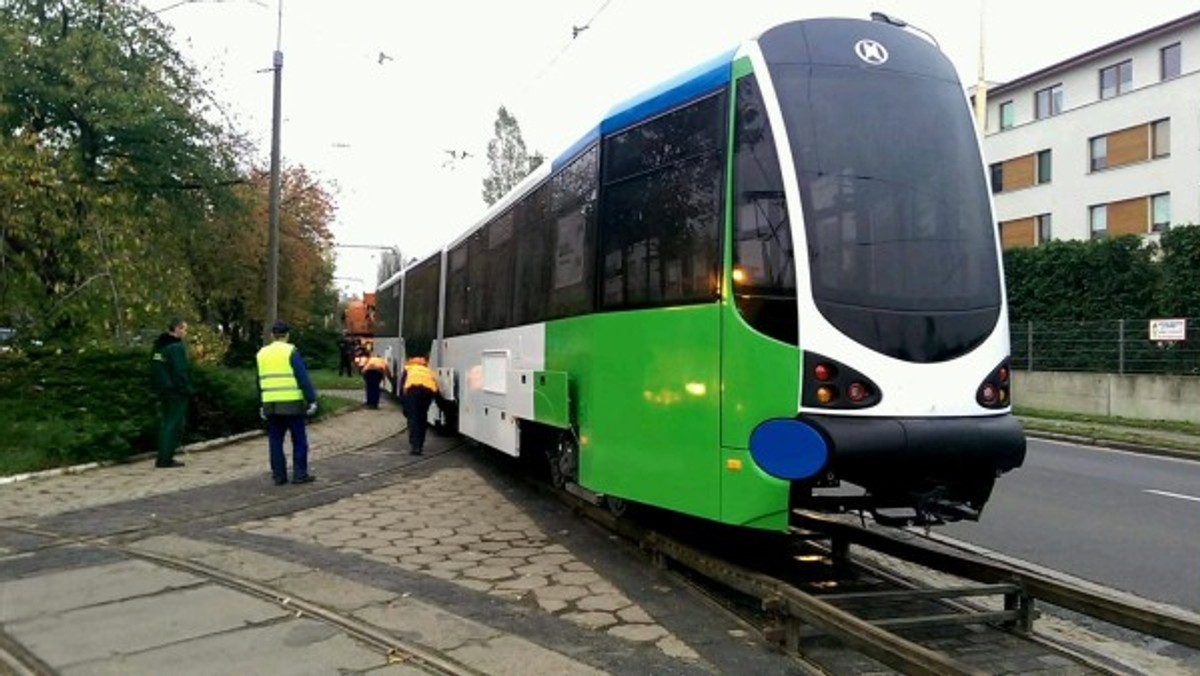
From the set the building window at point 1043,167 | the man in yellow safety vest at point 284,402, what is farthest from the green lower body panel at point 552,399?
the building window at point 1043,167

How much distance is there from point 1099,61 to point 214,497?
39.5 m

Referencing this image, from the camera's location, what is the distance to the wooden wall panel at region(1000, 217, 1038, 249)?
41531 mm

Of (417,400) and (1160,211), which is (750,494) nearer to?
(417,400)

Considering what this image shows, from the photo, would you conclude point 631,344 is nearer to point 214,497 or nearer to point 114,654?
point 114,654

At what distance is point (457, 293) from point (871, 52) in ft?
27.2

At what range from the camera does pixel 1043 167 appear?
41.1 metres

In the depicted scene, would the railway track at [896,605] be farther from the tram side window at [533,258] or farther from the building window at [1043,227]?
the building window at [1043,227]

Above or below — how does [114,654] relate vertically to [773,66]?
below

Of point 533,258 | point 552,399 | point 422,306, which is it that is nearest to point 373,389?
point 422,306

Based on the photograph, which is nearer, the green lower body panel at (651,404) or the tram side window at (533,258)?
the green lower body panel at (651,404)

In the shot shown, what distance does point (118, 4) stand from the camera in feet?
52.9

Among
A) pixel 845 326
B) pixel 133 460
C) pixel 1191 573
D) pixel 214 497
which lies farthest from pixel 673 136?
pixel 133 460

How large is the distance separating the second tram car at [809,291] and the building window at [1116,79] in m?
37.0

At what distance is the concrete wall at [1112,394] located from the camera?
2139 cm
